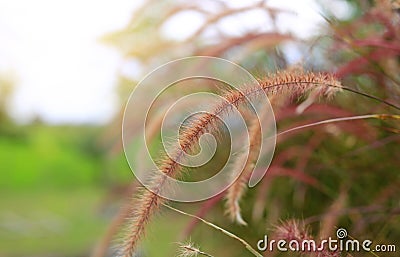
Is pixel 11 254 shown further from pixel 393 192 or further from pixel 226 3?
pixel 393 192

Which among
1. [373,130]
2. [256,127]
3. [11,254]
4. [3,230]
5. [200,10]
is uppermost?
[3,230]

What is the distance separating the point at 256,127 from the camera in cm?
56

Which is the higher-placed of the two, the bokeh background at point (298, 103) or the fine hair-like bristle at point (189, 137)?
the bokeh background at point (298, 103)

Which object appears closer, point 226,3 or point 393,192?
point 393,192

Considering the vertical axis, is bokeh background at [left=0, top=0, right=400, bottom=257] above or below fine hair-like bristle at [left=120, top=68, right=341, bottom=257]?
above

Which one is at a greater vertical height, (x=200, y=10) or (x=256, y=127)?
(x=200, y=10)

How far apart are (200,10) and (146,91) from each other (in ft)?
0.76

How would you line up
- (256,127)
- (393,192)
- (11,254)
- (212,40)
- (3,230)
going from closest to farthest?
(256,127) < (393,192) < (212,40) < (11,254) < (3,230)

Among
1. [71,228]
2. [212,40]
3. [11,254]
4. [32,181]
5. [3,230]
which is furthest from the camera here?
[32,181]

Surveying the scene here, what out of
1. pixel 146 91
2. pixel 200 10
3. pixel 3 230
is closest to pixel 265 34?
pixel 200 10

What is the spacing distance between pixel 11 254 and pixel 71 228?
420 millimetres

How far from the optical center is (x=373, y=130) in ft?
2.52

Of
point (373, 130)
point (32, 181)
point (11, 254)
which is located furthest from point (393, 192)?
point (32, 181)

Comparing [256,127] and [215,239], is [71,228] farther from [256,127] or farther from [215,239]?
[256,127]
